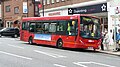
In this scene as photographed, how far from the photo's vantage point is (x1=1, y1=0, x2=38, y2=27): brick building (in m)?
67.6

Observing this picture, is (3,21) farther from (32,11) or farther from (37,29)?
(37,29)

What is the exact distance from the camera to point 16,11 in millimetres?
69562

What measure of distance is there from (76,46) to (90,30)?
1.62 m

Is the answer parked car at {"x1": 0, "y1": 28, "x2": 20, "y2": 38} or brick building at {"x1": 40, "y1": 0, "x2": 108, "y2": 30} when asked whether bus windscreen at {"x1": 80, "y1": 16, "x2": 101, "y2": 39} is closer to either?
brick building at {"x1": 40, "y1": 0, "x2": 108, "y2": 30}

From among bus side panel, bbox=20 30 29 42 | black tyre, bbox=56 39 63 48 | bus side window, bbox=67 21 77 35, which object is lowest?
black tyre, bbox=56 39 63 48

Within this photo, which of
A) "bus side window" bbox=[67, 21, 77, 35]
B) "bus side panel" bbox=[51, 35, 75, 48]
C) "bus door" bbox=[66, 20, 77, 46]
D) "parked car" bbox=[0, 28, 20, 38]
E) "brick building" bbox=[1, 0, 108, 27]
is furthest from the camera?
"parked car" bbox=[0, 28, 20, 38]

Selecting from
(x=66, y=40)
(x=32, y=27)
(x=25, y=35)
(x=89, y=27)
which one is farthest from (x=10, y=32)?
(x=89, y=27)

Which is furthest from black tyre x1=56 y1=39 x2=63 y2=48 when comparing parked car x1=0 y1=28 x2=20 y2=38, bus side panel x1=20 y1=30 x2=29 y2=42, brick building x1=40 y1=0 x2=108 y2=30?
parked car x1=0 y1=28 x2=20 y2=38

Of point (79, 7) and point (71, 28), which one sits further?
point (79, 7)

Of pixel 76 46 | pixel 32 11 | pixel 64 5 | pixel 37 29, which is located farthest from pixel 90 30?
pixel 32 11

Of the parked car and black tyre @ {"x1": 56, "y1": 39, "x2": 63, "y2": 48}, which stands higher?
the parked car

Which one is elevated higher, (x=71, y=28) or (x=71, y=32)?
(x=71, y=28)

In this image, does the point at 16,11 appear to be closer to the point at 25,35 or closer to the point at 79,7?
the point at 79,7

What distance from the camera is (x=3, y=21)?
73.7 meters
